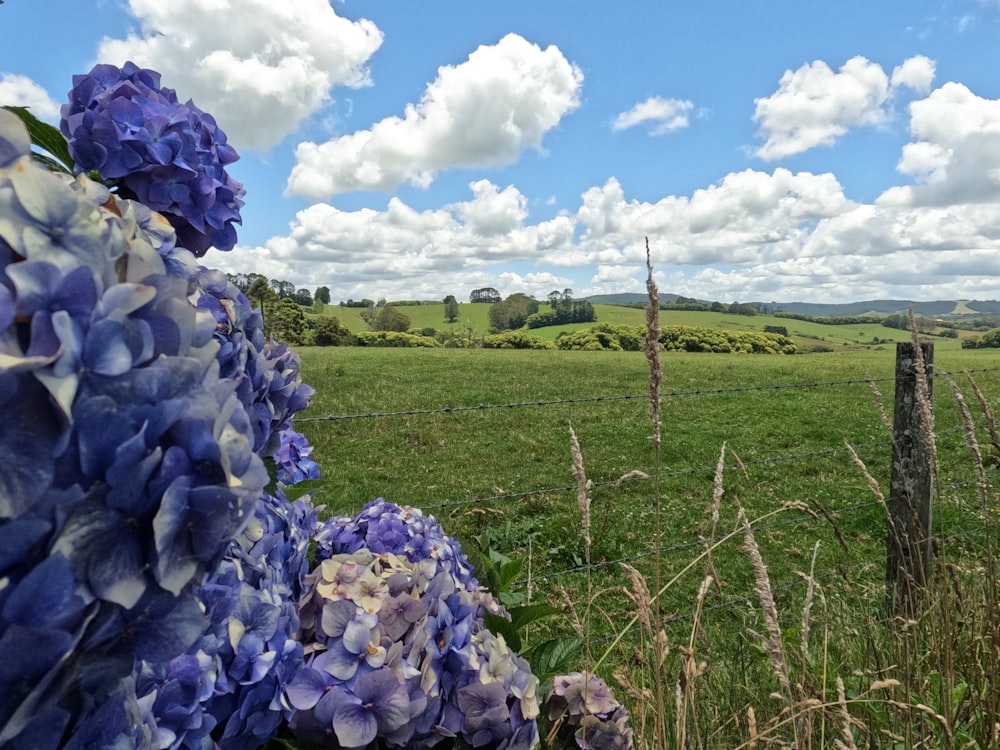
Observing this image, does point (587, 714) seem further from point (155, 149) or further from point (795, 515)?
point (795, 515)

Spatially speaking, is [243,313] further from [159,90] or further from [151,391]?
[151,391]

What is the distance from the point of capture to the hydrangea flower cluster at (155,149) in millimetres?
1030

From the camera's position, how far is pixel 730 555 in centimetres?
696

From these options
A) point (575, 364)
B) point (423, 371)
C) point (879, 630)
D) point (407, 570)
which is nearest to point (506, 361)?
point (575, 364)

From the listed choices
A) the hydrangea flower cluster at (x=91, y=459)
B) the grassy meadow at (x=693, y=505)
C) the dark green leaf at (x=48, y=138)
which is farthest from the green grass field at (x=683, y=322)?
the hydrangea flower cluster at (x=91, y=459)

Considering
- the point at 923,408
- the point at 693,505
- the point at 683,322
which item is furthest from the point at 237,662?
the point at 683,322

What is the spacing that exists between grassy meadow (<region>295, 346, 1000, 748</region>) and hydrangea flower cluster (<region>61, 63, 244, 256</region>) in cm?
99

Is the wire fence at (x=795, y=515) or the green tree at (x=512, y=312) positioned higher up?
the green tree at (x=512, y=312)

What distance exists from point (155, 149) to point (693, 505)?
8355 mm

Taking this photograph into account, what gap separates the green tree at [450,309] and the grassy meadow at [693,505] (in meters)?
47.3

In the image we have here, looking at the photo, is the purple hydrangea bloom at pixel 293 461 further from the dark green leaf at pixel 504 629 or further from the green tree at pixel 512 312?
the green tree at pixel 512 312

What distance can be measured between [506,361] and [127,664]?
75.6ft

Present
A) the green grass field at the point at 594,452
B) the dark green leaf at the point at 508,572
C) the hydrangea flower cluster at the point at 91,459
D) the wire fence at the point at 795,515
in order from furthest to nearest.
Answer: the green grass field at the point at 594,452 → the wire fence at the point at 795,515 → the dark green leaf at the point at 508,572 → the hydrangea flower cluster at the point at 91,459

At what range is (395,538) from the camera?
5.47 ft
